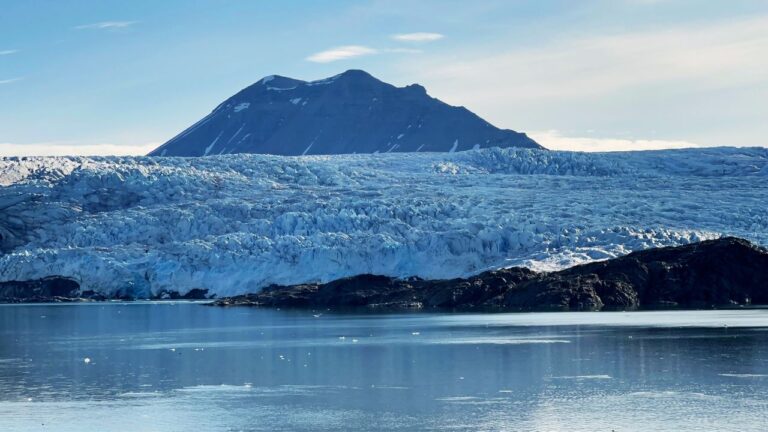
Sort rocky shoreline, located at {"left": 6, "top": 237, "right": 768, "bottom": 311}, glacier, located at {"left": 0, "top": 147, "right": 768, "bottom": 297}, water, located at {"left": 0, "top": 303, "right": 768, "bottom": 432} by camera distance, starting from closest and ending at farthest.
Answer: water, located at {"left": 0, "top": 303, "right": 768, "bottom": 432} < rocky shoreline, located at {"left": 6, "top": 237, "right": 768, "bottom": 311} < glacier, located at {"left": 0, "top": 147, "right": 768, "bottom": 297}

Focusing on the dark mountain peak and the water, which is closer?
the water

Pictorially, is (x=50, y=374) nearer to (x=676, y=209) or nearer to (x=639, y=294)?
(x=639, y=294)

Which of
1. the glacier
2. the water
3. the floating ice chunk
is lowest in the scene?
the water

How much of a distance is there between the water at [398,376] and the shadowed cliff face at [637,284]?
739 cm

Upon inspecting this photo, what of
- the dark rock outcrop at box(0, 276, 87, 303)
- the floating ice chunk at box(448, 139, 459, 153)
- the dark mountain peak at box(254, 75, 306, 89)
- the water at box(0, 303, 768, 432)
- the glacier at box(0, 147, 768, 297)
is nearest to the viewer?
the water at box(0, 303, 768, 432)

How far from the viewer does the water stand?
14.5 meters

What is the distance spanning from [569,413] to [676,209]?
3846 centimetres

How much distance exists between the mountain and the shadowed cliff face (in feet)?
238

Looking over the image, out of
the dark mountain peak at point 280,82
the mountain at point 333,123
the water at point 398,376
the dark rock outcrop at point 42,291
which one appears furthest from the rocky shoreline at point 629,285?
the dark mountain peak at point 280,82

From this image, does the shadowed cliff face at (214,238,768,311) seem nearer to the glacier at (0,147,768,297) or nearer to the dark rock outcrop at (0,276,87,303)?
the glacier at (0,147,768,297)

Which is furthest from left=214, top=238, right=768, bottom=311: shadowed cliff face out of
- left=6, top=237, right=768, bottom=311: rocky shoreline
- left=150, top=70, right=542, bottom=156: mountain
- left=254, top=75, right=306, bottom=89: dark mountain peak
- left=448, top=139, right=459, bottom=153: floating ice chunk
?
left=254, top=75, right=306, bottom=89: dark mountain peak

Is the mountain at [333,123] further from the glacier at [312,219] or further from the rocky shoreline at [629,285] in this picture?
the rocky shoreline at [629,285]

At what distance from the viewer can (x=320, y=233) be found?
158ft

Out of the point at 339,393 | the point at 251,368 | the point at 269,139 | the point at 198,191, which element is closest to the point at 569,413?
the point at 339,393
